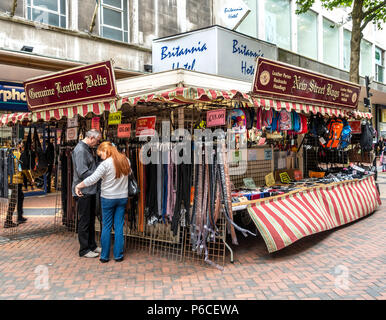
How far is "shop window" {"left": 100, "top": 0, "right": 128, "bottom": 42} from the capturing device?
39.8ft

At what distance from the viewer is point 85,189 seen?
5562 mm

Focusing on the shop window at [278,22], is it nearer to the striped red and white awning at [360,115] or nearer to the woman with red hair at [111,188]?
the striped red and white awning at [360,115]

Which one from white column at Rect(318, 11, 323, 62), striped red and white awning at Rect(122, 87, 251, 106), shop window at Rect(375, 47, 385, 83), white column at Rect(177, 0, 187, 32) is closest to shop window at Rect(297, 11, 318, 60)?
white column at Rect(318, 11, 323, 62)

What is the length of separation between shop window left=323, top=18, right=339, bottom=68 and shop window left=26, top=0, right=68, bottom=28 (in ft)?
52.6

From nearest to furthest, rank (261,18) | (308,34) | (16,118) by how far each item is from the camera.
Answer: (16,118) < (261,18) < (308,34)

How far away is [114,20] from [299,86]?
26.8ft

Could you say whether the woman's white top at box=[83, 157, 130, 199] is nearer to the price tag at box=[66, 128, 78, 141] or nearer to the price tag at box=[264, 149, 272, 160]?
the price tag at box=[66, 128, 78, 141]

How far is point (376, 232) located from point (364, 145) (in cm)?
327

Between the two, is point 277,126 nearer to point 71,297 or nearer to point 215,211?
point 215,211

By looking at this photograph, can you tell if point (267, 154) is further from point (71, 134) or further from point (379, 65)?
point (379, 65)

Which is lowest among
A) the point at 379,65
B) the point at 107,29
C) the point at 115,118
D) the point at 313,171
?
the point at 313,171

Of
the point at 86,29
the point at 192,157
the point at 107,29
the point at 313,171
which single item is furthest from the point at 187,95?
the point at 107,29

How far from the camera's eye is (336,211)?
725 cm
